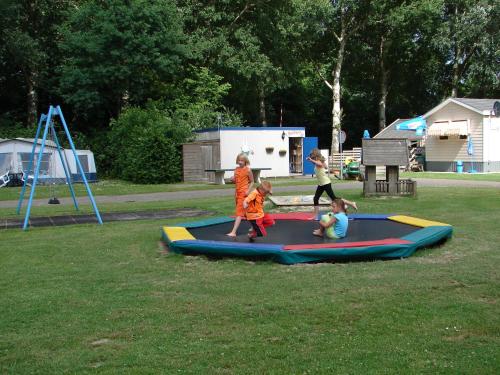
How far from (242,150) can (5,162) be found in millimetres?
10371

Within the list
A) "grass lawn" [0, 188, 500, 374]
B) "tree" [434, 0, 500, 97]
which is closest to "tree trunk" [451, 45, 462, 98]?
"tree" [434, 0, 500, 97]

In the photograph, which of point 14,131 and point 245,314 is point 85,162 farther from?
point 245,314

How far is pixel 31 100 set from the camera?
32.4 m

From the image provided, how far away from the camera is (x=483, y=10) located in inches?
1405

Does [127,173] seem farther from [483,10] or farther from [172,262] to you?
[483,10]

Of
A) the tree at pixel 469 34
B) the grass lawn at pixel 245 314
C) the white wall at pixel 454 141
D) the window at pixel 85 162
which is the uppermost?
the tree at pixel 469 34

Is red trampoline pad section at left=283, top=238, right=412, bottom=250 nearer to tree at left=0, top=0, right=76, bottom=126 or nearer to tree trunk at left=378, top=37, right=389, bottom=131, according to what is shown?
tree at left=0, top=0, right=76, bottom=126

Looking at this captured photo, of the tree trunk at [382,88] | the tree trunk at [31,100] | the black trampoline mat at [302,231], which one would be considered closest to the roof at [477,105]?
the tree trunk at [382,88]

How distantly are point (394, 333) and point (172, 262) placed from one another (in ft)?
12.7

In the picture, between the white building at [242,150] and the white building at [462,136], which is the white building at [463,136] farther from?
the white building at [242,150]

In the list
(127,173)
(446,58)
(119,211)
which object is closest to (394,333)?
(119,211)

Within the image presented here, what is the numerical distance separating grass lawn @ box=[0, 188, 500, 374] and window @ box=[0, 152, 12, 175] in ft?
56.5

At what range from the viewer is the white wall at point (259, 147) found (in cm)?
2634

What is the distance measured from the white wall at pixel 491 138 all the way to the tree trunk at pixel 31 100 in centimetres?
2485
